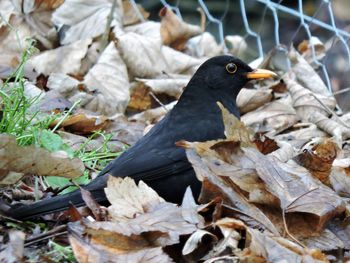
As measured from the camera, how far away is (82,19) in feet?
23.3

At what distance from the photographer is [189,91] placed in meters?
5.30

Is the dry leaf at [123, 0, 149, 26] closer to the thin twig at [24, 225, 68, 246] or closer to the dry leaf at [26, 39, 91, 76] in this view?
the dry leaf at [26, 39, 91, 76]

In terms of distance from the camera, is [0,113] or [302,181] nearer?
[302,181]

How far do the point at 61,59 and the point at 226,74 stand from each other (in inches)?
60.7

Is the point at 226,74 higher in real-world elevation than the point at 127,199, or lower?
lower

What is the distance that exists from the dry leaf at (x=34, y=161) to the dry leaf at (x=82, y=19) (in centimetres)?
278

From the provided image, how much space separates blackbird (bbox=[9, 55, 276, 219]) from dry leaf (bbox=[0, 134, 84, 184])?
0.12 m

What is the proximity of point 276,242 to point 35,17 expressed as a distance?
3852mm

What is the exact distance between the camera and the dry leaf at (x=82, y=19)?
6930mm

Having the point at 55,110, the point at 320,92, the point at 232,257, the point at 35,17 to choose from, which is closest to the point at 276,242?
the point at 232,257

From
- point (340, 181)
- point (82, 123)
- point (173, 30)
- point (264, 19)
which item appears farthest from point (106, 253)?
point (264, 19)

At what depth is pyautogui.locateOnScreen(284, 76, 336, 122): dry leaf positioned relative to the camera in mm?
5953

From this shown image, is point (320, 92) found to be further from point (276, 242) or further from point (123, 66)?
point (276, 242)

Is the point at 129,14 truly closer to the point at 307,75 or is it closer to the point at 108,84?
the point at 108,84
